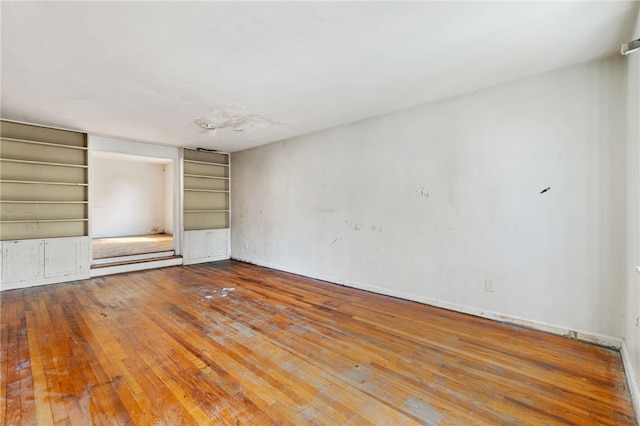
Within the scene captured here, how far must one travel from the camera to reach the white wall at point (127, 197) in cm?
922

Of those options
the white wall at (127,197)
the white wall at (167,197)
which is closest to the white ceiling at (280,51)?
the white wall at (127,197)

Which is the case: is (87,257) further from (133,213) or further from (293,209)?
(133,213)

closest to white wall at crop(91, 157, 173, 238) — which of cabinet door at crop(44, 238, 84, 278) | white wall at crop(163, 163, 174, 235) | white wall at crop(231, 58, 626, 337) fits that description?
white wall at crop(163, 163, 174, 235)

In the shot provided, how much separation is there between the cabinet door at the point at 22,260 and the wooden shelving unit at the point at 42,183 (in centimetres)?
14

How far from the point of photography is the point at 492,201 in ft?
10.0

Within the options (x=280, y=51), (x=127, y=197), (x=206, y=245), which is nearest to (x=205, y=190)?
(x=206, y=245)

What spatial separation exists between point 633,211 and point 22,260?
23.7 feet

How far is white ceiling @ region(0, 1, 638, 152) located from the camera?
6.09ft

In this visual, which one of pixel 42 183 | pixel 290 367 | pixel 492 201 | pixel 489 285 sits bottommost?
pixel 290 367

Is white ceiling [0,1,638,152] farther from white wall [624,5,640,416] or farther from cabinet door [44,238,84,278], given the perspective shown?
cabinet door [44,238,84,278]

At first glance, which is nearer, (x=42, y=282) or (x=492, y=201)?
(x=492, y=201)

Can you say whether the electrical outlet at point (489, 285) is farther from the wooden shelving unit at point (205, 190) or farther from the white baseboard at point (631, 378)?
the wooden shelving unit at point (205, 190)

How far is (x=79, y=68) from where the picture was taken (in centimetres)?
258

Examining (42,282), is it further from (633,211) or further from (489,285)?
(633,211)
